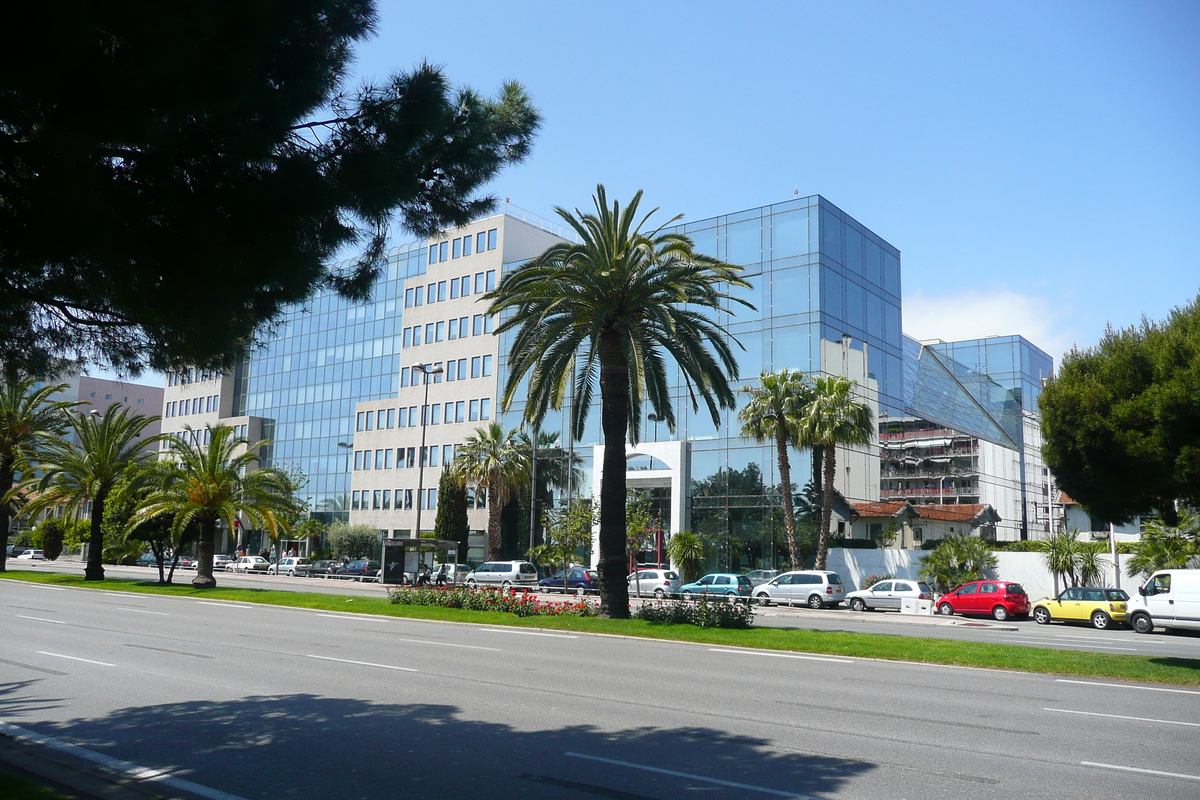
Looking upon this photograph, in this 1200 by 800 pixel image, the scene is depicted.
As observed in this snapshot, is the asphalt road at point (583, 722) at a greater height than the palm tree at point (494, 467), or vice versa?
the palm tree at point (494, 467)

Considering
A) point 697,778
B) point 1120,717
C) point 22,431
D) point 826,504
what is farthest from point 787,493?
point 22,431

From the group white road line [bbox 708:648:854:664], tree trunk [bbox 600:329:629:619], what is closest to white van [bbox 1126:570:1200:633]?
white road line [bbox 708:648:854:664]

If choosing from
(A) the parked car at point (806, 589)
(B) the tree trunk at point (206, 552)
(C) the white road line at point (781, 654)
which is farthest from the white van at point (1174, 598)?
(B) the tree trunk at point (206, 552)

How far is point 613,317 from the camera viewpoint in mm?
24516

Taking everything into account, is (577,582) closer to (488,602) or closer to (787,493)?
(787,493)

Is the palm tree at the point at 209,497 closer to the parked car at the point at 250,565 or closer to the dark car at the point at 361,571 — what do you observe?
the dark car at the point at 361,571

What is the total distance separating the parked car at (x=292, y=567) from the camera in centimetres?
6300

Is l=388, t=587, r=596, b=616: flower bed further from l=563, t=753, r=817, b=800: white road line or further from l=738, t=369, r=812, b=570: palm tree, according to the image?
l=738, t=369, r=812, b=570: palm tree

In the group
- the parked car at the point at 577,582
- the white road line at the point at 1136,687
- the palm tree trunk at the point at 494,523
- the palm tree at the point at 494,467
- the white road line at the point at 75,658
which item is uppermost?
the palm tree at the point at 494,467

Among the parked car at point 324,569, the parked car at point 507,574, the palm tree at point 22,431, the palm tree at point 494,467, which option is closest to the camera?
the palm tree at point 22,431

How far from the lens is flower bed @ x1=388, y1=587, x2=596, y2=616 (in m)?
25.6

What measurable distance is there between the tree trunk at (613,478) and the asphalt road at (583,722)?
6584mm

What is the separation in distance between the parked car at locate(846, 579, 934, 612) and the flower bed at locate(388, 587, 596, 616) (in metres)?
16.1

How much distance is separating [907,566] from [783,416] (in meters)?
9.83
